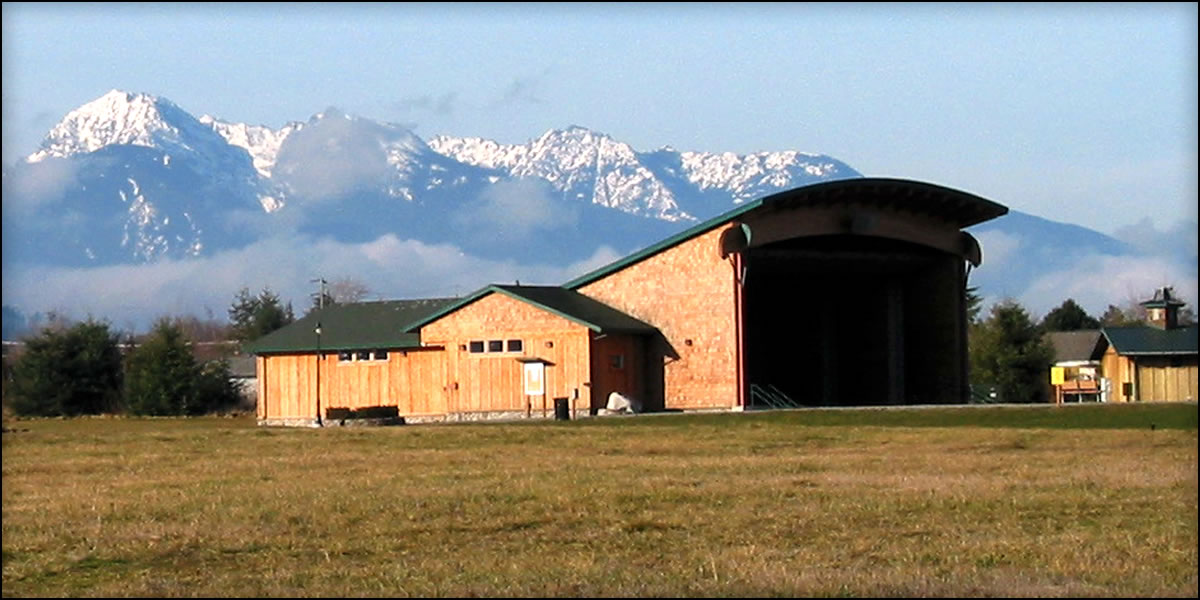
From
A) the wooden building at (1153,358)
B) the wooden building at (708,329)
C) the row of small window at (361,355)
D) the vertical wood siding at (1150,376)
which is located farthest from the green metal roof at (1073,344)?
the row of small window at (361,355)

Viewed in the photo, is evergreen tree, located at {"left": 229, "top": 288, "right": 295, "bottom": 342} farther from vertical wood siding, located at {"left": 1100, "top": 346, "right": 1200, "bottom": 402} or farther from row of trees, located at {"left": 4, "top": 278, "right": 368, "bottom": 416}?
vertical wood siding, located at {"left": 1100, "top": 346, "right": 1200, "bottom": 402}

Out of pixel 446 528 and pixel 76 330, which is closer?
pixel 446 528

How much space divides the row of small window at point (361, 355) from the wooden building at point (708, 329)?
71 millimetres

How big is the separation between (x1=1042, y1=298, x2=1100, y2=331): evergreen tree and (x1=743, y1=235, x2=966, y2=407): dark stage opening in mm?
43535

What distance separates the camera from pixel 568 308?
60312 millimetres

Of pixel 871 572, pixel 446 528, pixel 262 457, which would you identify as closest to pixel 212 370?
pixel 262 457

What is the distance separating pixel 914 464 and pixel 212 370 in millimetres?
55910

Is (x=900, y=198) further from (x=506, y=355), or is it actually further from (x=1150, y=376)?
(x=1150, y=376)

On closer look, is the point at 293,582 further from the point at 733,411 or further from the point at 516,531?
the point at 733,411

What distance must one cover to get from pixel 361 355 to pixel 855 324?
17.6m

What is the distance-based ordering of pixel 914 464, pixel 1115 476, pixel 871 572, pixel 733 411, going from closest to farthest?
pixel 871 572
pixel 1115 476
pixel 914 464
pixel 733 411

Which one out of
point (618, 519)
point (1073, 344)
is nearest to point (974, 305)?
point (1073, 344)

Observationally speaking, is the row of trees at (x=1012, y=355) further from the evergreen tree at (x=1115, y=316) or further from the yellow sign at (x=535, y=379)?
the evergreen tree at (x=1115, y=316)

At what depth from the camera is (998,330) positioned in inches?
2938
